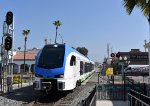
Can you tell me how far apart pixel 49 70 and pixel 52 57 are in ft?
3.52

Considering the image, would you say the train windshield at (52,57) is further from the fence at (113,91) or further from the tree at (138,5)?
the tree at (138,5)

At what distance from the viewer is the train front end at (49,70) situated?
21656 mm

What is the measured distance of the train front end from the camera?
71.1 ft

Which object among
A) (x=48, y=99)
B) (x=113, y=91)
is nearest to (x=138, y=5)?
(x=113, y=91)

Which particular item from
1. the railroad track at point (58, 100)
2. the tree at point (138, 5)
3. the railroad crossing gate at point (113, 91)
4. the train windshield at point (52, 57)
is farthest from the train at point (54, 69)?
the tree at point (138, 5)

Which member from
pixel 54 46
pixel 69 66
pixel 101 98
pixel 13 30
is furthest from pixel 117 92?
pixel 13 30

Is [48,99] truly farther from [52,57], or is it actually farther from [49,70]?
[52,57]

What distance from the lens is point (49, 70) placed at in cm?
2180

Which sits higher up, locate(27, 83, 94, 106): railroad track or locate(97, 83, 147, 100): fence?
locate(97, 83, 147, 100): fence

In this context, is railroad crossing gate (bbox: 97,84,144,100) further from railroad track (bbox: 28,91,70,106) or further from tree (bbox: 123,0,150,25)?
tree (bbox: 123,0,150,25)

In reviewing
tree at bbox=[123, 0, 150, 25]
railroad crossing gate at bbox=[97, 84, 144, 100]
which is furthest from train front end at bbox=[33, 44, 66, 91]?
tree at bbox=[123, 0, 150, 25]

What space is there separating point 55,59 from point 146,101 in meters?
11.5

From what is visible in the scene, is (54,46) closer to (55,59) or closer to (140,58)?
(55,59)

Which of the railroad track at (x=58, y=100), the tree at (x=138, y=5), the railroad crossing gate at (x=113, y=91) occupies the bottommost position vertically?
the railroad track at (x=58, y=100)
